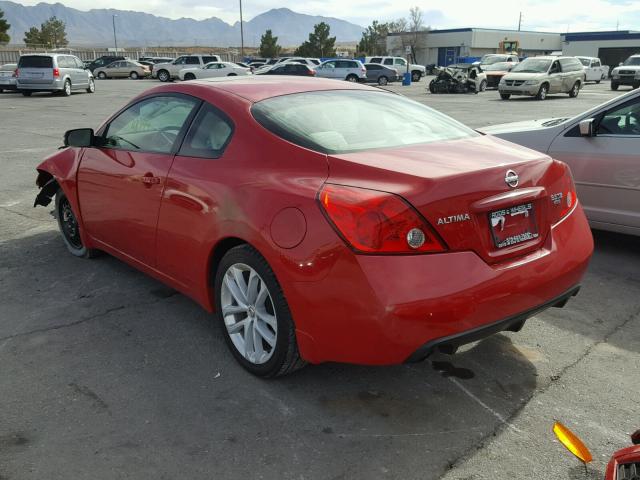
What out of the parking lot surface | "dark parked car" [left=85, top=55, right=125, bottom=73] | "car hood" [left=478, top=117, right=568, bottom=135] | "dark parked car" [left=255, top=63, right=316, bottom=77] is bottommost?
the parking lot surface

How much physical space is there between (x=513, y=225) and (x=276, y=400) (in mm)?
1452

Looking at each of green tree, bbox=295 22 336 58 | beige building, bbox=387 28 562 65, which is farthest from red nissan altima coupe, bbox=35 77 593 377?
beige building, bbox=387 28 562 65

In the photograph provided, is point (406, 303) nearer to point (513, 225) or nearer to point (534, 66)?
point (513, 225)

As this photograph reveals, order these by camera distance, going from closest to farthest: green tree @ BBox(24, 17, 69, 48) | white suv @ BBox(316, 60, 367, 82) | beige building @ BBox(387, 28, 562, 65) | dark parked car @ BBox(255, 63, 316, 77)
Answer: dark parked car @ BBox(255, 63, 316, 77)
white suv @ BBox(316, 60, 367, 82)
beige building @ BBox(387, 28, 562, 65)
green tree @ BBox(24, 17, 69, 48)

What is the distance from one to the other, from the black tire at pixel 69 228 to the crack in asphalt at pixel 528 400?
3.60m

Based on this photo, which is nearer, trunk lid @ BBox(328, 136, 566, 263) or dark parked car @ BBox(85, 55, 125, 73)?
trunk lid @ BBox(328, 136, 566, 263)

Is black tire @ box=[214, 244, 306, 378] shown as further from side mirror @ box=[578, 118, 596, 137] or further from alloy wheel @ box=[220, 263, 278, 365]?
side mirror @ box=[578, 118, 596, 137]

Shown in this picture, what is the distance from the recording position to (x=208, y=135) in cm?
359

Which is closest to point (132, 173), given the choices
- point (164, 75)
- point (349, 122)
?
point (349, 122)

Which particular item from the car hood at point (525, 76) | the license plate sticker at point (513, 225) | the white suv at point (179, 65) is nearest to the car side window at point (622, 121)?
the license plate sticker at point (513, 225)

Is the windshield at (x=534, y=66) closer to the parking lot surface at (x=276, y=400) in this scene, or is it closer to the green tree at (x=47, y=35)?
the parking lot surface at (x=276, y=400)

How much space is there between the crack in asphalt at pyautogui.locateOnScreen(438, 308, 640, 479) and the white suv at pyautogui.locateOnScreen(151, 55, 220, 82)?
3885cm

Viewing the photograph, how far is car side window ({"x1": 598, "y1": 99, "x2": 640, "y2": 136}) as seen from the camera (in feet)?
17.6

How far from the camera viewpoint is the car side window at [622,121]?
5.36 m
